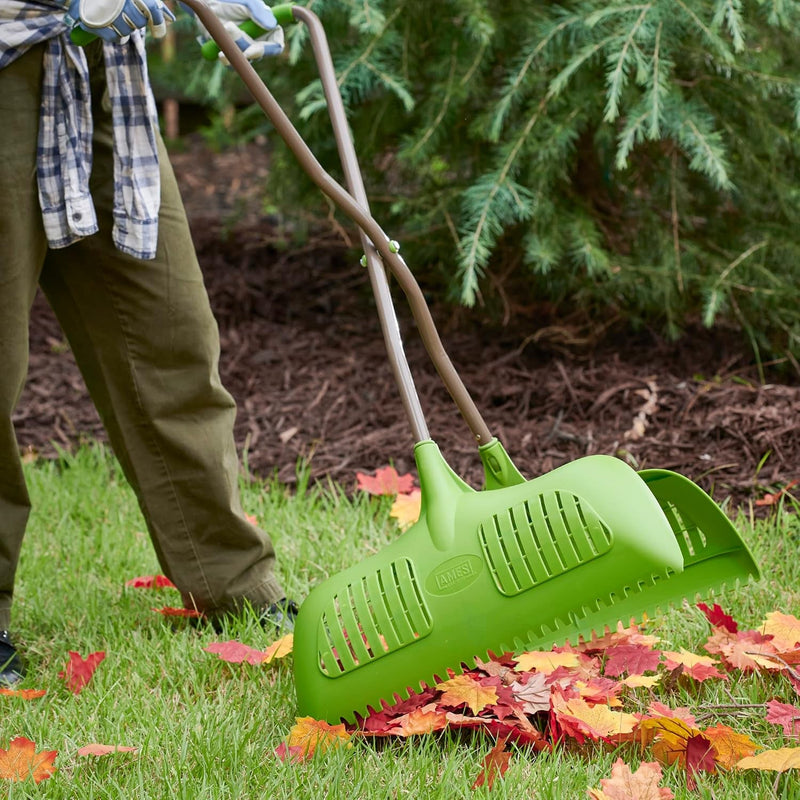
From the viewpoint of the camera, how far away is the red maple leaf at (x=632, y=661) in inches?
75.9

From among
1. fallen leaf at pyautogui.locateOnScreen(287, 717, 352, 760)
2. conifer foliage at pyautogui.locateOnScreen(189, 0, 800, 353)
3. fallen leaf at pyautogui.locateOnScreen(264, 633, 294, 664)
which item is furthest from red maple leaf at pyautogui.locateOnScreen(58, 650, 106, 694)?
conifer foliage at pyautogui.locateOnScreen(189, 0, 800, 353)

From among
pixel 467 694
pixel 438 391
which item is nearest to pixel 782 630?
pixel 467 694

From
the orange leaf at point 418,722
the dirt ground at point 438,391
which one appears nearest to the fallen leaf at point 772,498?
the dirt ground at point 438,391

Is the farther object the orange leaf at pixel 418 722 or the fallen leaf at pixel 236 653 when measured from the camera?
the fallen leaf at pixel 236 653

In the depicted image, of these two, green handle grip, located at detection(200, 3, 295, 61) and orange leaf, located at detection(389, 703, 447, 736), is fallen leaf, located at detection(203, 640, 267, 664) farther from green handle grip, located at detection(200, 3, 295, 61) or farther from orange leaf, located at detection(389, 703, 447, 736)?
green handle grip, located at detection(200, 3, 295, 61)

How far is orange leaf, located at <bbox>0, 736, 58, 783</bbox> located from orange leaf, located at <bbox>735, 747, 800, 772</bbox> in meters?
1.13

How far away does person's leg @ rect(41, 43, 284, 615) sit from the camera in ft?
6.99

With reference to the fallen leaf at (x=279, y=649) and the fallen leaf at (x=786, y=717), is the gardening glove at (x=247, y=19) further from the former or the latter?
the fallen leaf at (x=786, y=717)

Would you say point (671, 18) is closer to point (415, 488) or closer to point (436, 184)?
point (436, 184)

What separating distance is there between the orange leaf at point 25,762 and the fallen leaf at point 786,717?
4.01 feet

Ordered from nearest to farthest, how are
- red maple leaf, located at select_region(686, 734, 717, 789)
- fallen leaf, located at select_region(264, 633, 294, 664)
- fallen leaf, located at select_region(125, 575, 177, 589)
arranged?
red maple leaf, located at select_region(686, 734, 717, 789) → fallen leaf, located at select_region(264, 633, 294, 664) → fallen leaf, located at select_region(125, 575, 177, 589)

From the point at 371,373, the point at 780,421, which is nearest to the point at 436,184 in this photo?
the point at 371,373

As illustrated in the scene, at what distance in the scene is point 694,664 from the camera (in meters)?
1.94

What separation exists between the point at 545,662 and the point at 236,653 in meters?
0.63
